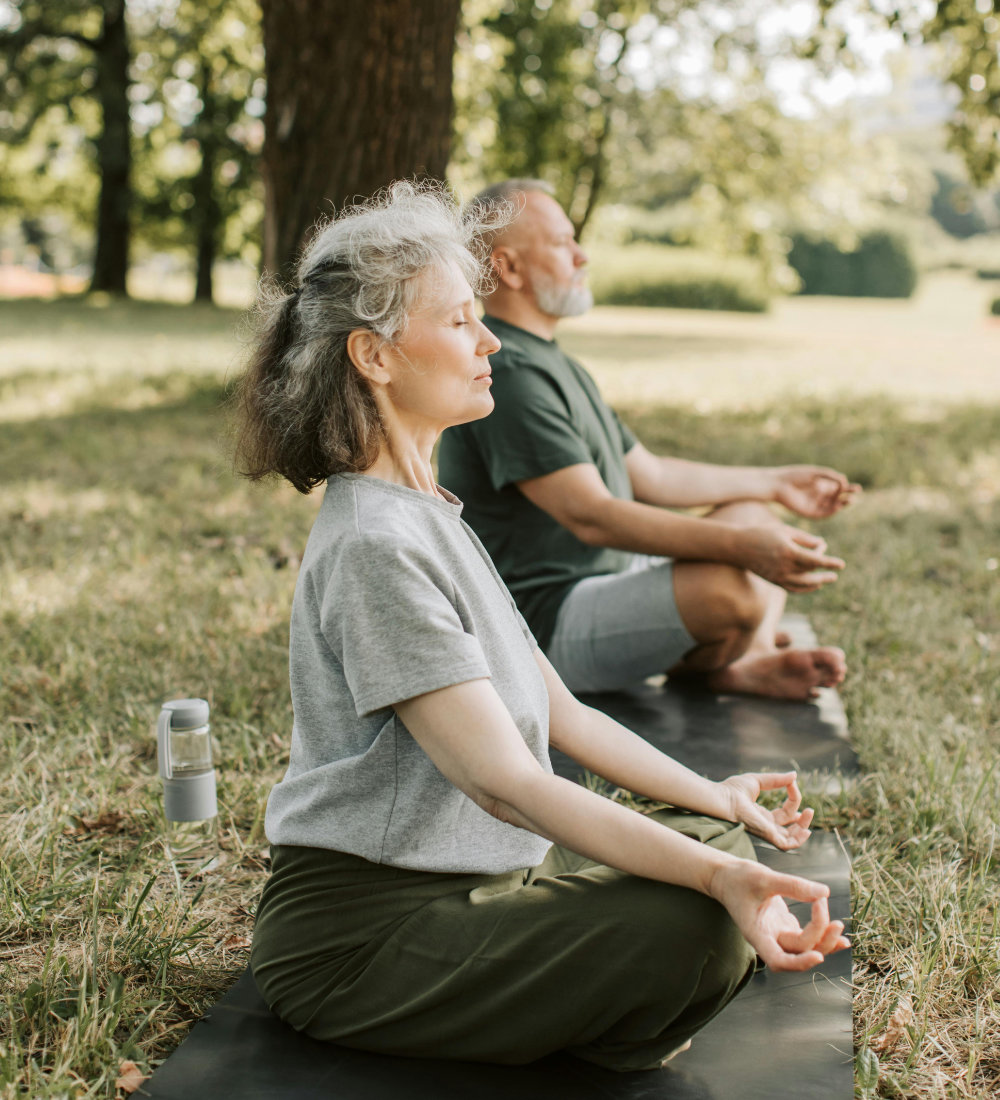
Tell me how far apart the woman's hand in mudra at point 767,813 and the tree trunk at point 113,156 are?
67.3 ft

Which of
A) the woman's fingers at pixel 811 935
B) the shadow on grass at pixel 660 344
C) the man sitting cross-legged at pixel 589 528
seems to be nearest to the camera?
the woman's fingers at pixel 811 935

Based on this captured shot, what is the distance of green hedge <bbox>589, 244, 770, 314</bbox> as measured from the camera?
1198 inches

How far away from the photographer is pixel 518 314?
3.53 metres

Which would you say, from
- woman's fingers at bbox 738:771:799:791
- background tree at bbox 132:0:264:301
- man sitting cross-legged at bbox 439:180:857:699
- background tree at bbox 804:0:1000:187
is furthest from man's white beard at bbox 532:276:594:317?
background tree at bbox 132:0:264:301

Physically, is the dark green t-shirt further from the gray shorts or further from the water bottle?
the water bottle

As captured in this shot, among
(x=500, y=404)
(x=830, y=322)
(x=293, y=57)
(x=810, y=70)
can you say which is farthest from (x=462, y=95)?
(x=500, y=404)

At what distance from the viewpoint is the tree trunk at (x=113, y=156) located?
852 inches

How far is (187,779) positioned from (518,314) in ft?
5.63

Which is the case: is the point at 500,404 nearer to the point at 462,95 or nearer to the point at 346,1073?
the point at 346,1073

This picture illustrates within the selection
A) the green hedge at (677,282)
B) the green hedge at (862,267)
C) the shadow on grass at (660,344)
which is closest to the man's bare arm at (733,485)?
the shadow on grass at (660,344)

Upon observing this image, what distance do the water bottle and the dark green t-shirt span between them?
1132 mm

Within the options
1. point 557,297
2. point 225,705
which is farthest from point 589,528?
point 225,705

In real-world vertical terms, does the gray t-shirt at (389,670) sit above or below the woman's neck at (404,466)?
below

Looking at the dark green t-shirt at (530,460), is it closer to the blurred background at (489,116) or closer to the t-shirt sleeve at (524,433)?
the t-shirt sleeve at (524,433)
